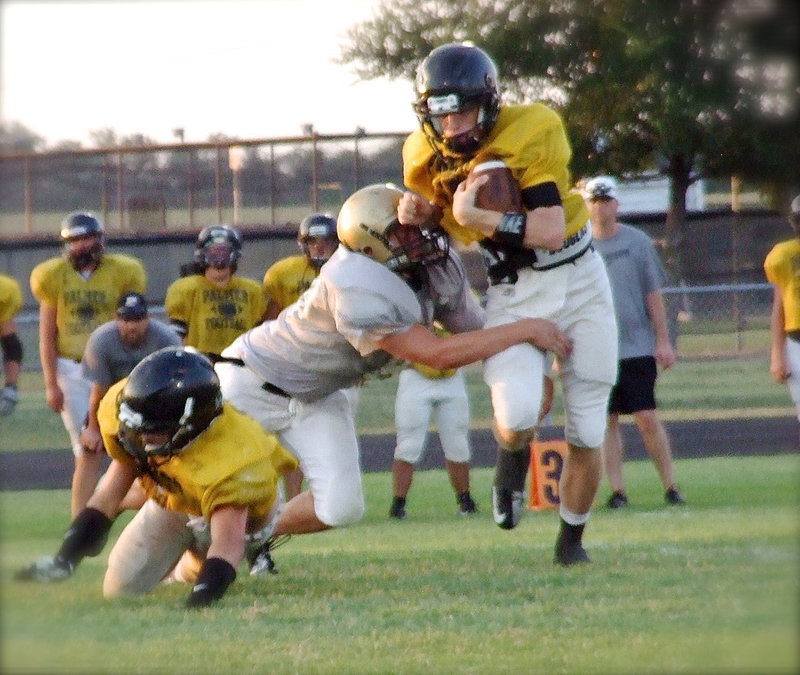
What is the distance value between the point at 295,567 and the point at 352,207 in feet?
5.39

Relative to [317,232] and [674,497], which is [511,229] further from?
[674,497]

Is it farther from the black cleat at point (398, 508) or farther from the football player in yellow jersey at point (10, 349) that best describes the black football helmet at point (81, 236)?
the black cleat at point (398, 508)

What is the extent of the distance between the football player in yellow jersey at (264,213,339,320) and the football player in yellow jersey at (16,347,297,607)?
9.13 ft

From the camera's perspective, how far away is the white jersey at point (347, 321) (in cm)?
420

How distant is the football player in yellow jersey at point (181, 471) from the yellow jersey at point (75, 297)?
9.41ft

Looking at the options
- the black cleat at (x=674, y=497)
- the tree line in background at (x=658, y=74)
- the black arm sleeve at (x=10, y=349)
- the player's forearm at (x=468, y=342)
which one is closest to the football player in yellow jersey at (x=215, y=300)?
the black arm sleeve at (x=10, y=349)

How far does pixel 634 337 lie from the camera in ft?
24.0

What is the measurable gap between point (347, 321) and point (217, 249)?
10.9ft

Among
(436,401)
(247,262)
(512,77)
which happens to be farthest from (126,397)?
(247,262)

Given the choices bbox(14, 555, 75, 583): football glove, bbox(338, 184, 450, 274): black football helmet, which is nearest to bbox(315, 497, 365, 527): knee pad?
bbox(338, 184, 450, 274): black football helmet

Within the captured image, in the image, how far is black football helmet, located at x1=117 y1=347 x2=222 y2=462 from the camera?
408 cm

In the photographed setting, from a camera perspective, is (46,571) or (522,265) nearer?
(46,571)

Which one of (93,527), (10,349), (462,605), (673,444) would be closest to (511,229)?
(462,605)

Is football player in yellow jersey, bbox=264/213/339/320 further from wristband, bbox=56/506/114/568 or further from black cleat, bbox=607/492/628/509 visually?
wristband, bbox=56/506/114/568
